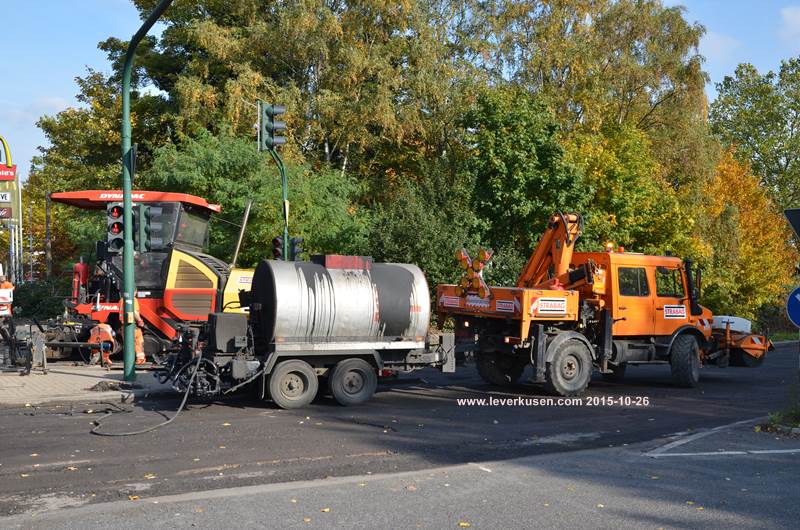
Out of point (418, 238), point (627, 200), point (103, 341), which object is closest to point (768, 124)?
point (627, 200)

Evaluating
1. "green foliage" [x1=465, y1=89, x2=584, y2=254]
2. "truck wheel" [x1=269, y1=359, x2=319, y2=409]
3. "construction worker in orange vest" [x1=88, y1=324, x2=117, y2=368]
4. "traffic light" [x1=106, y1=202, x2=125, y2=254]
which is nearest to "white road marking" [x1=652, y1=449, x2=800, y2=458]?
"truck wheel" [x1=269, y1=359, x2=319, y2=409]

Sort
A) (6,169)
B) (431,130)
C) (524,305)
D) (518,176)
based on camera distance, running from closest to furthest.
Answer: (524,305) < (6,169) < (518,176) < (431,130)

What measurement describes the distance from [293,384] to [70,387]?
13.4 ft

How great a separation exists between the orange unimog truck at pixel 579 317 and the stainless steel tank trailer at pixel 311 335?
1.49 m

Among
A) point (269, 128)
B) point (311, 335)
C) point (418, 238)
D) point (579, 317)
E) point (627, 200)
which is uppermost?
point (627, 200)

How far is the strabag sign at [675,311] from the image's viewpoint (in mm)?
15289

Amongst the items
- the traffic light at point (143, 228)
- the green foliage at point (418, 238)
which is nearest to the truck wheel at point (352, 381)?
the traffic light at point (143, 228)

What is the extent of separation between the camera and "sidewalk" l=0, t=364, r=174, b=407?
12.8 metres

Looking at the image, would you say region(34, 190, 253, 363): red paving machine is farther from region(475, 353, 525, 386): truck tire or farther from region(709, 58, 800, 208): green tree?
region(709, 58, 800, 208): green tree

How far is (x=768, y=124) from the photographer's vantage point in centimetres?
6131

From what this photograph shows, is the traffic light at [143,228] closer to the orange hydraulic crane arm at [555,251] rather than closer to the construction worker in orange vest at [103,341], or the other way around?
the construction worker in orange vest at [103,341]

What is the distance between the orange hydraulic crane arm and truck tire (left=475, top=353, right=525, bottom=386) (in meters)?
1.51

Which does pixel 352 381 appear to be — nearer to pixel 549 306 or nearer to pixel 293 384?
pixel 293 384

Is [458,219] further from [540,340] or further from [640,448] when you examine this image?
[640,448]
